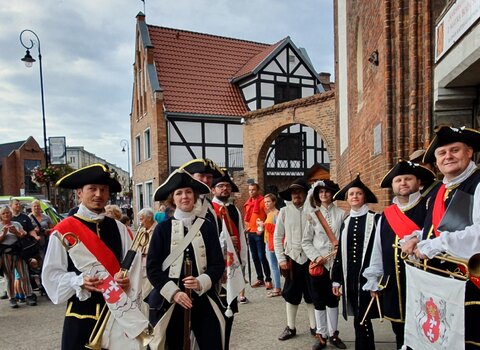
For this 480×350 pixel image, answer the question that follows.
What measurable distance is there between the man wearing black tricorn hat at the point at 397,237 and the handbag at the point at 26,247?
5.96 m

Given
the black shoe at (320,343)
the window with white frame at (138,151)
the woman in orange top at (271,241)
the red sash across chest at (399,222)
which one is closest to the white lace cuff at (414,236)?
the red sash across chest at (399,222)

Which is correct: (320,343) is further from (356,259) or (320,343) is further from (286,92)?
(286,92)

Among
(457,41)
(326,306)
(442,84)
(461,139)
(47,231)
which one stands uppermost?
(457,41)

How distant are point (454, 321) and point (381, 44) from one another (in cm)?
422

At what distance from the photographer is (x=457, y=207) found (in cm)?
238

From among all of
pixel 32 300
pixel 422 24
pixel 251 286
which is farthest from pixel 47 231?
pixel 422 24

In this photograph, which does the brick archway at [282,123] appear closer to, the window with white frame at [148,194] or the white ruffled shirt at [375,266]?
the window with white frame at [148,194]

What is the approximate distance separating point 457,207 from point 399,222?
833 mm

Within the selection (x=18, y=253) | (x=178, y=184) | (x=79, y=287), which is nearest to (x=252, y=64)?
(x=18, y=253)

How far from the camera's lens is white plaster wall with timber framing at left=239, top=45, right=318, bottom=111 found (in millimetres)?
19750

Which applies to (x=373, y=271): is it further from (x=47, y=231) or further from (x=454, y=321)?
(x=47, y=231)

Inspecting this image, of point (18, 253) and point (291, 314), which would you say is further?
point (18, 253)

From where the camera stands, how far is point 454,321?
2.37 meters

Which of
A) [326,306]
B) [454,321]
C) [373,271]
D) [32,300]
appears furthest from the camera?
[32,300]
